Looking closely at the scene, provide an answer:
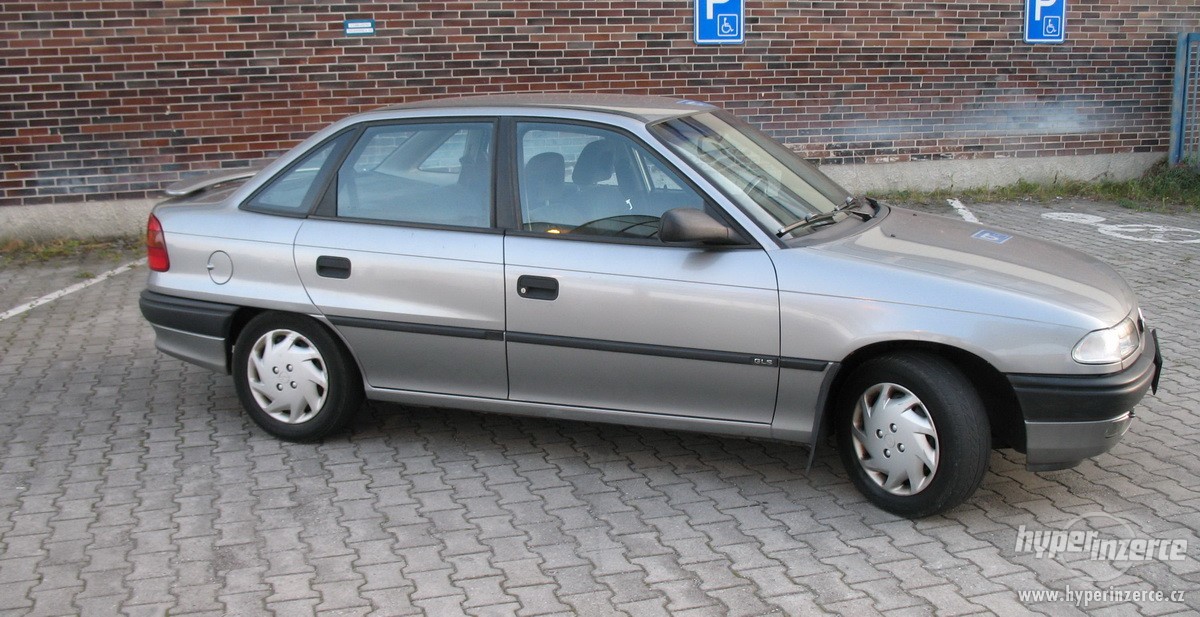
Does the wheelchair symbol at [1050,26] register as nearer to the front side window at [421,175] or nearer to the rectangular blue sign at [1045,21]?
the rectangular blue sign at [1045,21]

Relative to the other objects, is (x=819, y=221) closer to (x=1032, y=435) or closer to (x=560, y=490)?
(x=1032, y=435)

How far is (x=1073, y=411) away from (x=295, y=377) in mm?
3243

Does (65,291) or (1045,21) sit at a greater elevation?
(1045,21)

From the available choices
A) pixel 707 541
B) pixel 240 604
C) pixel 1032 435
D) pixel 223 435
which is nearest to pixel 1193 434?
pixel 1032 435

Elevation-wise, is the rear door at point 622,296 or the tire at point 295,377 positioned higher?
the rear door at point 622,296

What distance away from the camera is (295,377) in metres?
5.28

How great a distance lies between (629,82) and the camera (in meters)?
11.0

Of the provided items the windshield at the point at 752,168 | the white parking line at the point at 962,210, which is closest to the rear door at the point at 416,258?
the windshield at the point at 752,168

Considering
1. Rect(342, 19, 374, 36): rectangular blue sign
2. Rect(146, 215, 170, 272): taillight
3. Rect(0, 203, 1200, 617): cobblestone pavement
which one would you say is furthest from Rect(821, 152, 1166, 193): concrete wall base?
Rect(146, 215, 170, 272): taillight

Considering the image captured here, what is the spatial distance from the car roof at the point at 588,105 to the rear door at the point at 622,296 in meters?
0.15

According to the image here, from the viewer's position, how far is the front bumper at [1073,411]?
4176 mm

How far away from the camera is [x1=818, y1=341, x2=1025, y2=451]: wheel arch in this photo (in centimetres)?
434

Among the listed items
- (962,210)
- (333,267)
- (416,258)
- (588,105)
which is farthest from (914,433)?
(962,210)

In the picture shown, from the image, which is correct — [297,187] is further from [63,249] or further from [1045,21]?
[1045,21]
